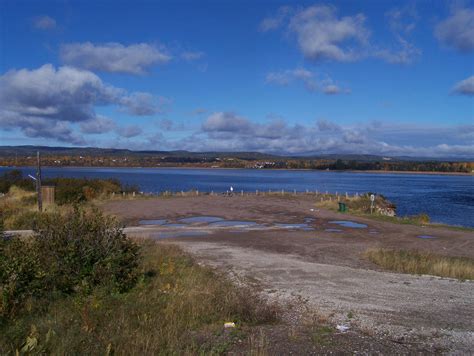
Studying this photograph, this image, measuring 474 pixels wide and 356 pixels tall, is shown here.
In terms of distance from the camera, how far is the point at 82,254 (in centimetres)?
952

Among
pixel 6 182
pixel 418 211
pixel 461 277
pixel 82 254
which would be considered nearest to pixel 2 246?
pixel 82 254

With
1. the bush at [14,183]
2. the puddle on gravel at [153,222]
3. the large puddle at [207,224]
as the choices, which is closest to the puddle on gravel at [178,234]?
the large puddle at [207,224]

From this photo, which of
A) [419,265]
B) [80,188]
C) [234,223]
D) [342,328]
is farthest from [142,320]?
[80,188]

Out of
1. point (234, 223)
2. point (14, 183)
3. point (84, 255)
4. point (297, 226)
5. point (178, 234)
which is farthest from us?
point (14, 183)

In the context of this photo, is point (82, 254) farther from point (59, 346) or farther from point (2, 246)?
point (59, 346)

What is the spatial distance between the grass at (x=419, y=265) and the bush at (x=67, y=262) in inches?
320

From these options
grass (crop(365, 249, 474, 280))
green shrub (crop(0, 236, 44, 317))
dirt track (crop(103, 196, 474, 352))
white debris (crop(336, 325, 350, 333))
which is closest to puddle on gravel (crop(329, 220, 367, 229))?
dirt track (crop(103, 196, 474, 352))

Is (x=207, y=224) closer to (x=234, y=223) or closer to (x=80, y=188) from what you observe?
(x=234, y=223)

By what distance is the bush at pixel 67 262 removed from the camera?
764 cm

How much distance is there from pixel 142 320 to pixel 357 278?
269 inches

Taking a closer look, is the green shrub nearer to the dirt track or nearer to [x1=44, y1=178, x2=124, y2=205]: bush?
the dirt track

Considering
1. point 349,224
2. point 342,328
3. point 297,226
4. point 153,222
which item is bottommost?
point 153,222

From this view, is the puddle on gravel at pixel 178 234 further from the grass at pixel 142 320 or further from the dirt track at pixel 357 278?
the grass at pixel 142 320

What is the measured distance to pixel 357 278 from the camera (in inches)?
490
